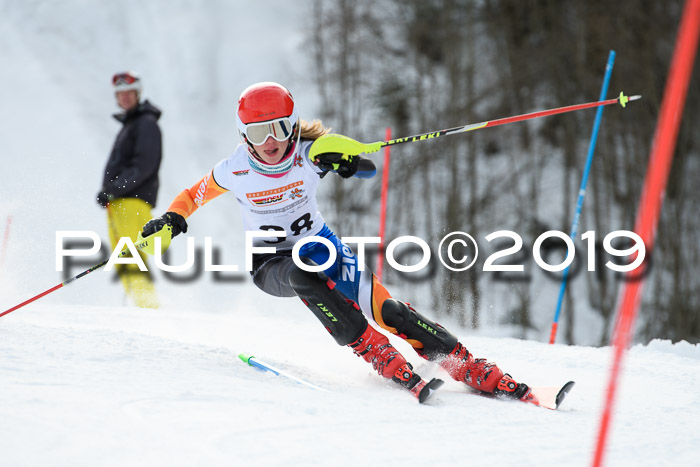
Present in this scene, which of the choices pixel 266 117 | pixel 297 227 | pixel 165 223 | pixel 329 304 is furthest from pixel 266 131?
pixel 329 304

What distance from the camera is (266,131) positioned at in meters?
3.04

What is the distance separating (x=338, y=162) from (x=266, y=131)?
0.36 meters

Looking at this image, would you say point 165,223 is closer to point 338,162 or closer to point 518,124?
point 338,162

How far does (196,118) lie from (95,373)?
13.2m

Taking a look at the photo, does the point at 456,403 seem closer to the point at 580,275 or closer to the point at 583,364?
the point at 583,364

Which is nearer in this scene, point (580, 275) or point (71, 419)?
point (71, 419)

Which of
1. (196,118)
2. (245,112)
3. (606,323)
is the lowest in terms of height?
(606,323)

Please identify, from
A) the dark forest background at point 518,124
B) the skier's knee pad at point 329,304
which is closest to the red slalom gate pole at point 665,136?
the skier's knee pad at point 329,304

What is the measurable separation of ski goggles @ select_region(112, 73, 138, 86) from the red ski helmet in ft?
8.23

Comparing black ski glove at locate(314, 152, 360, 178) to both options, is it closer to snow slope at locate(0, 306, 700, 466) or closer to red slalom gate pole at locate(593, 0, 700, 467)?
snow slope at locate(0, 306, 700, 466)

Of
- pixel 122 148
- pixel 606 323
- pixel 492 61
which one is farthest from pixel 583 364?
pixel 492 61

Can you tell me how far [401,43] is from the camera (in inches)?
547

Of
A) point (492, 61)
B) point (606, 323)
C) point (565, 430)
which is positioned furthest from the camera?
point (492, 61)

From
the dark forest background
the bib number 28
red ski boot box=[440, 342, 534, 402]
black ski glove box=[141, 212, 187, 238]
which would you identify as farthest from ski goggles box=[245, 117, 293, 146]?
the dark forest background
